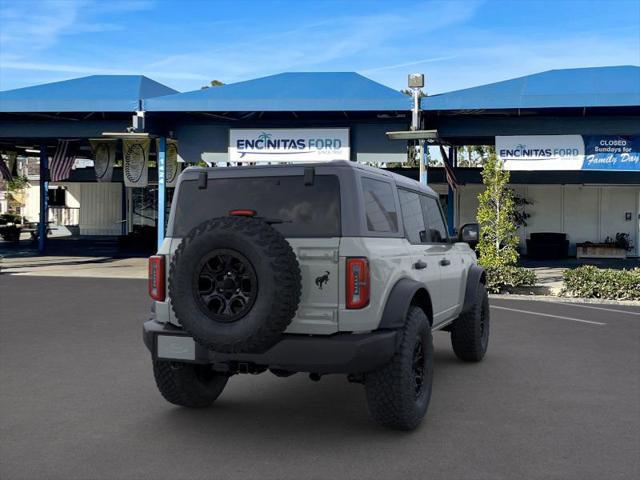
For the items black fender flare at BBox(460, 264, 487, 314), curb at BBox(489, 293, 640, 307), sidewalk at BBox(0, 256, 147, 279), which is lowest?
curb at BBox(489, 293, 640, 307)

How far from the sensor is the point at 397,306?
5043 mm

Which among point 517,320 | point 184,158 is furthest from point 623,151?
point 184,158

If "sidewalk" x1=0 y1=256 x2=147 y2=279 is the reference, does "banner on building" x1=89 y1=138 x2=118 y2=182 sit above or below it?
above

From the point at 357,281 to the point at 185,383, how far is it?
1858 mm

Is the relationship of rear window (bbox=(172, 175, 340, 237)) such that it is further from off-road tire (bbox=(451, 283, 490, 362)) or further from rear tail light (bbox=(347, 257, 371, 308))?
off-road tire (bbox=(451, 283, 490, 362))

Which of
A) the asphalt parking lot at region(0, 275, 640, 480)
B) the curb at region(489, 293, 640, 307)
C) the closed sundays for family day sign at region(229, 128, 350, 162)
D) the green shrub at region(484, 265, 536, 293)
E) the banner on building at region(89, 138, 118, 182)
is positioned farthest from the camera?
the banner on building at region(89, 138, 118, 182)

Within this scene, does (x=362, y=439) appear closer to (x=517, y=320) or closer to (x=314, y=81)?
(x=517, y=320)

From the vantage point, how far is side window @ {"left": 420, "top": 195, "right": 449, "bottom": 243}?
6715 millimetres

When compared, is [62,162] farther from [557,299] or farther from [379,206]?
[379,206]

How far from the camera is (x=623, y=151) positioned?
67.2ft

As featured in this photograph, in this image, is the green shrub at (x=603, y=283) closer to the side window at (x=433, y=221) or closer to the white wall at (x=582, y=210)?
the side window at (x=433, y=221)

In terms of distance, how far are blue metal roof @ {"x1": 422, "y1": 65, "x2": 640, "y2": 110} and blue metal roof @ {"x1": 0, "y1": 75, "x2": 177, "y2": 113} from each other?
9.40 metres

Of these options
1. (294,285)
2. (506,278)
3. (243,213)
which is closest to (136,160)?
(506,278)

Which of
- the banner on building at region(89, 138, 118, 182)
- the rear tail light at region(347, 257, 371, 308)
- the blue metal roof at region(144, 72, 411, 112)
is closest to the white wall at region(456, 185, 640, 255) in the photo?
the blue metal roof at region(144, 72, 411, 112)
